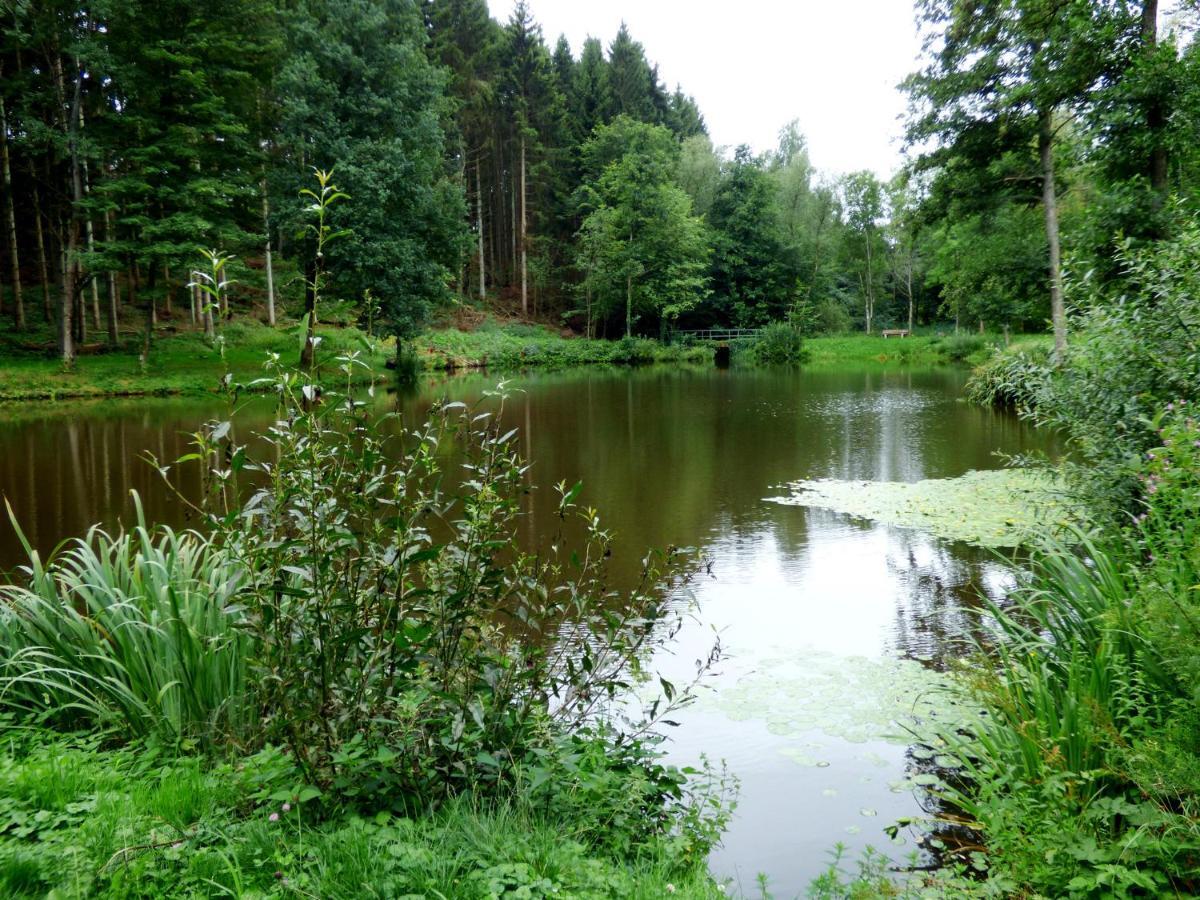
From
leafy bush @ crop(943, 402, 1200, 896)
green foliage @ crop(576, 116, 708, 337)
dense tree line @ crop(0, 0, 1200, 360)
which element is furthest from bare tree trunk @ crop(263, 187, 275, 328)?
leafy bush @ crop(943, 402, 1200, 896)

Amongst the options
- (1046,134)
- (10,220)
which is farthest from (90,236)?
(1046,134)

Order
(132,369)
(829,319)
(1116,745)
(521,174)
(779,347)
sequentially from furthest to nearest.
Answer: (829,319), (521,174), (779,347), (132,369), (1116,745)

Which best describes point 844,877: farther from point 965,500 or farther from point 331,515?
point 965,500

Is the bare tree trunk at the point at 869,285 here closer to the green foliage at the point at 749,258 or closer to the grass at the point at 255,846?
the green foliage at the point at 749,258

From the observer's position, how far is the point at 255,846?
228 cm

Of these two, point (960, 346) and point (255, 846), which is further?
point (960, 346)

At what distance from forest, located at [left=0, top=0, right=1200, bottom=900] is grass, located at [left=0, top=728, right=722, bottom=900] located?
16 millimetres

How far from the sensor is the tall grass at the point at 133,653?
3244 millimetres

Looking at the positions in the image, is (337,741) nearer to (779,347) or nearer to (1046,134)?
(1046,134)

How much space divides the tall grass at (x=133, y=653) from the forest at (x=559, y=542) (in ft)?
0.08

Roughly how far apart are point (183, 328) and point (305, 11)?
11189 millimetres

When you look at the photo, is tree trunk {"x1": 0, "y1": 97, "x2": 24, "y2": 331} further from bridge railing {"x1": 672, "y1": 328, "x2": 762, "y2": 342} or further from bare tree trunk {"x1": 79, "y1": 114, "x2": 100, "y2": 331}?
bridge railing {"x1": 672, "y1": 328, "x2": 762, "y2": 342}

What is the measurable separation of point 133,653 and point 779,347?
38.8 m

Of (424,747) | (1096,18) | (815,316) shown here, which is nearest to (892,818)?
(424,747)
